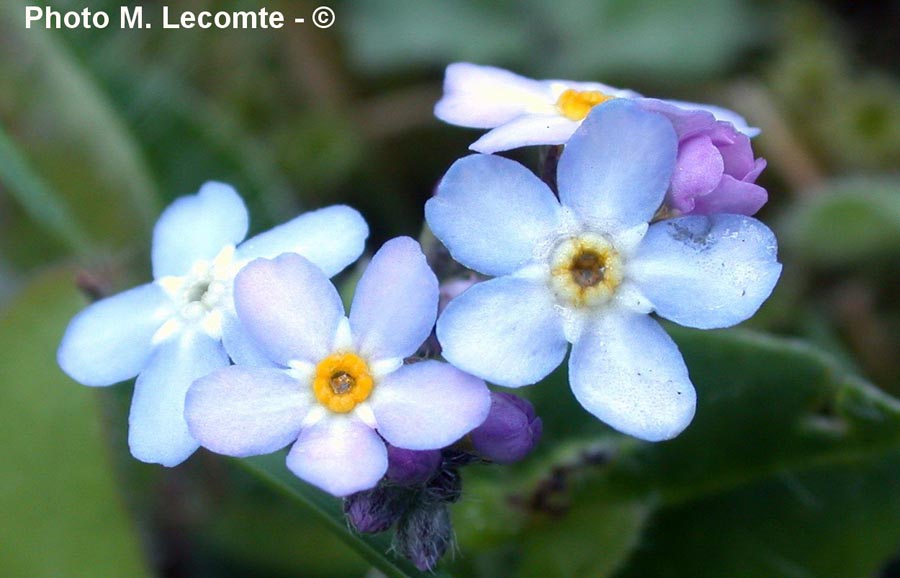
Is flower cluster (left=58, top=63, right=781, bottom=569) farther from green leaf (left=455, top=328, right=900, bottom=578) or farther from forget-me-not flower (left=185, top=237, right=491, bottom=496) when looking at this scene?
green leaf (left=455, top=328, right=900, bottom=578)

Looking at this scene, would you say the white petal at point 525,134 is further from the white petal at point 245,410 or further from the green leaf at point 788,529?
the green leaf at point 788,529

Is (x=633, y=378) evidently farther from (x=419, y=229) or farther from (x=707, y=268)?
(x=419, y=229)

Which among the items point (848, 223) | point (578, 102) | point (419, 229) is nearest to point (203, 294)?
point (578, 102)

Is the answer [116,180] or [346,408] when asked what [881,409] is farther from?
[116,180]

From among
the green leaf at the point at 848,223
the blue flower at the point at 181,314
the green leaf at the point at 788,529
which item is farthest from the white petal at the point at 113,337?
the green leaf at the point at 848,223

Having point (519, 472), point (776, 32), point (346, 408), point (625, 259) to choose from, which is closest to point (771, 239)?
point (625, 259)

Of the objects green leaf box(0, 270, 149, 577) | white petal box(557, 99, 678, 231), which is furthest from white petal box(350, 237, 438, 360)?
green leaf box(0, 270, 149, 577)
